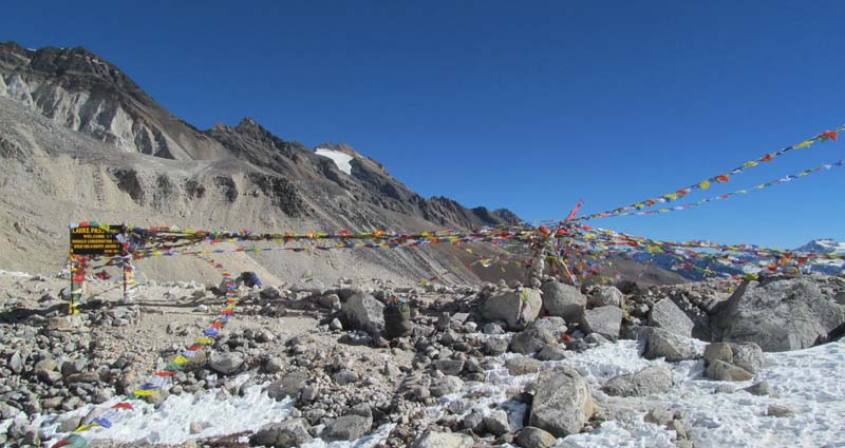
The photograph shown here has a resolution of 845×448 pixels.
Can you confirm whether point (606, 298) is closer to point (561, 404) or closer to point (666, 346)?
point (666, 346)

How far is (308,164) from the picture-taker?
106 metres

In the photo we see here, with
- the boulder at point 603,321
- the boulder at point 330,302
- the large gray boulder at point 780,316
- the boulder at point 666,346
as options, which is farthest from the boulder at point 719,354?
the boulder at point 330,302

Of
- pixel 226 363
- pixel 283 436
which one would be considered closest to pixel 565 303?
pixel 283 436

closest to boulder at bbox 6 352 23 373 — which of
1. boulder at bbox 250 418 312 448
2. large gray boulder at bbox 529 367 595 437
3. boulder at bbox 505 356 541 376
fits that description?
boulder at bbox 250 418 312 448

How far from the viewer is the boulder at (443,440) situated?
604 centimetres

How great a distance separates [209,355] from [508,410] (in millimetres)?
4674

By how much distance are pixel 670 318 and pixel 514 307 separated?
9.01ft

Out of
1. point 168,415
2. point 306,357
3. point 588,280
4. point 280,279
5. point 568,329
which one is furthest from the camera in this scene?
point 280,279

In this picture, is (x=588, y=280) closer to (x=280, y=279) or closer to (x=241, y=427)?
(x=241, y=427)

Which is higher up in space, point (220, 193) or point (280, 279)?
point (220, 193)

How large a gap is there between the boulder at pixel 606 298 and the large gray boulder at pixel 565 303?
257mm

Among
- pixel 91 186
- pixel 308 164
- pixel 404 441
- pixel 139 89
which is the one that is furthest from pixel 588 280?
pixel 308 164

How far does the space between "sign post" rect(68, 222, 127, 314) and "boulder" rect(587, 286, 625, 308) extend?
29.0ft

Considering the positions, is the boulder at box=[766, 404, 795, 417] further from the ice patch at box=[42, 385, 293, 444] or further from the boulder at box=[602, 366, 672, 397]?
the ice patch at box=[42, 385, 293, 444]
